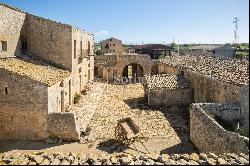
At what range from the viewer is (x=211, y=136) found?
492 inches

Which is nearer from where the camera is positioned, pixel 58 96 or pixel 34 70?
pixel 58 96

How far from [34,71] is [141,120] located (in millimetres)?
7892

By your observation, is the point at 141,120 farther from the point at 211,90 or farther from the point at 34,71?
the point at 34,71

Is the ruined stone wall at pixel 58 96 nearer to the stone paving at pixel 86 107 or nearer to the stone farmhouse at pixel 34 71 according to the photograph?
the stone farmhouse at pixel 34 71

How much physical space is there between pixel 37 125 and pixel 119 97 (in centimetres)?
1353

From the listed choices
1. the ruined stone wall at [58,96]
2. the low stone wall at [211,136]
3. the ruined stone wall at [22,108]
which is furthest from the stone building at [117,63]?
the low stone wall at [211,136]

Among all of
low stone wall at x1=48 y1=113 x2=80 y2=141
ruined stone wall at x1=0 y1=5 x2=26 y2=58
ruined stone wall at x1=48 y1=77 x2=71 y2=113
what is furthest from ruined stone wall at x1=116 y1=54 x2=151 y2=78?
low stone wall at x1=48 y1=113 x2=80 y2=141

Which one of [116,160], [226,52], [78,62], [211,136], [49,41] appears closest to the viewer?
[116,160]

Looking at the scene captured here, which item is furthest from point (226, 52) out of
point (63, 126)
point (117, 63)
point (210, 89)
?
point (63, 126)

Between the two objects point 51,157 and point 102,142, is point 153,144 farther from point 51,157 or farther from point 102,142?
point 51,157

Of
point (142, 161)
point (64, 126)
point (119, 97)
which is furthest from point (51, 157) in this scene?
point (119, 97)

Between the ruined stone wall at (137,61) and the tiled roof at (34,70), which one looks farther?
the ruined stone wall at (137,61)

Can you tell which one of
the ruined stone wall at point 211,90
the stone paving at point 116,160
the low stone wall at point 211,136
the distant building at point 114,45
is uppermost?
the distant building at point 114,45

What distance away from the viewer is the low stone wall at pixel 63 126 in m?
16.4
